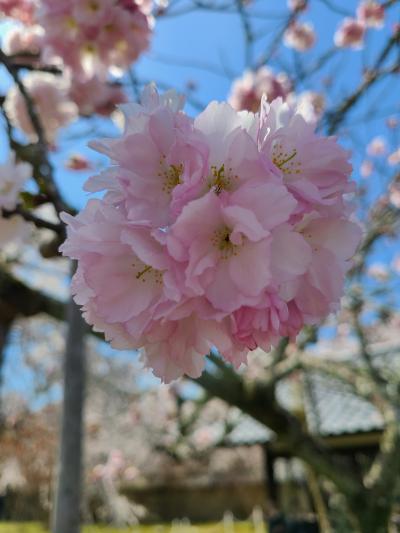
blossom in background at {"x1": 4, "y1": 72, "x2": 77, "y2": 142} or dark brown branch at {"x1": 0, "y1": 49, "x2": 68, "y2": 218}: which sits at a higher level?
blossom in background at {"x1": 4, "y1": 72, "x2": 77, "y2": 142}

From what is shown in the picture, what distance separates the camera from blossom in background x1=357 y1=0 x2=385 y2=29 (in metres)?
3.52

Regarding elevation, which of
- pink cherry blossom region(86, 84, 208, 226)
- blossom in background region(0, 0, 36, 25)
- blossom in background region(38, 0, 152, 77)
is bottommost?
pink cherry blossom region(86, 84, 208, 226)

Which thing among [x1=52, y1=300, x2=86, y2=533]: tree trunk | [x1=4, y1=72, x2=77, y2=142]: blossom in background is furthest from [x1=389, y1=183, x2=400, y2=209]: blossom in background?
[x1=52, y1=300, x2=86, y2=533]: tree trunk

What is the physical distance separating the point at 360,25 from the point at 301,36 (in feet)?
1.99

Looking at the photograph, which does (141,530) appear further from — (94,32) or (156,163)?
(156,163)

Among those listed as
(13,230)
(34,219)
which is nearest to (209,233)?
(34,219)

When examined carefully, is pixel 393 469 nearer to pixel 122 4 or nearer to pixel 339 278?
pixel 339 278

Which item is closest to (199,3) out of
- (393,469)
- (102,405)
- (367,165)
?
(393,469)

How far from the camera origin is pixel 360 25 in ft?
12.2

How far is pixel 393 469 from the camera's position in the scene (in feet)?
8.96

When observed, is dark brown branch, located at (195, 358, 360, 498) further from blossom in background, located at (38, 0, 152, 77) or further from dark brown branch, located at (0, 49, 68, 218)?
blossom in background, located at (38, 0, 152, 77)

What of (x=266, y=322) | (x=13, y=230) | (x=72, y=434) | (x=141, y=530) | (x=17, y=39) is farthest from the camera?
(x=141, y=530)

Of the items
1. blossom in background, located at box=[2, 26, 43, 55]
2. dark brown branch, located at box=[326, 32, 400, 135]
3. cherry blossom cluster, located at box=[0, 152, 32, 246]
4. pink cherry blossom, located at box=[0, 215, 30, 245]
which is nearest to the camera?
cherry blossom cluster, located at box=[0, 152, 32, 246]

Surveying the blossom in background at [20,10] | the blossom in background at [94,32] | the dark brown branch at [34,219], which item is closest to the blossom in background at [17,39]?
the blossom in background at [20,10]
